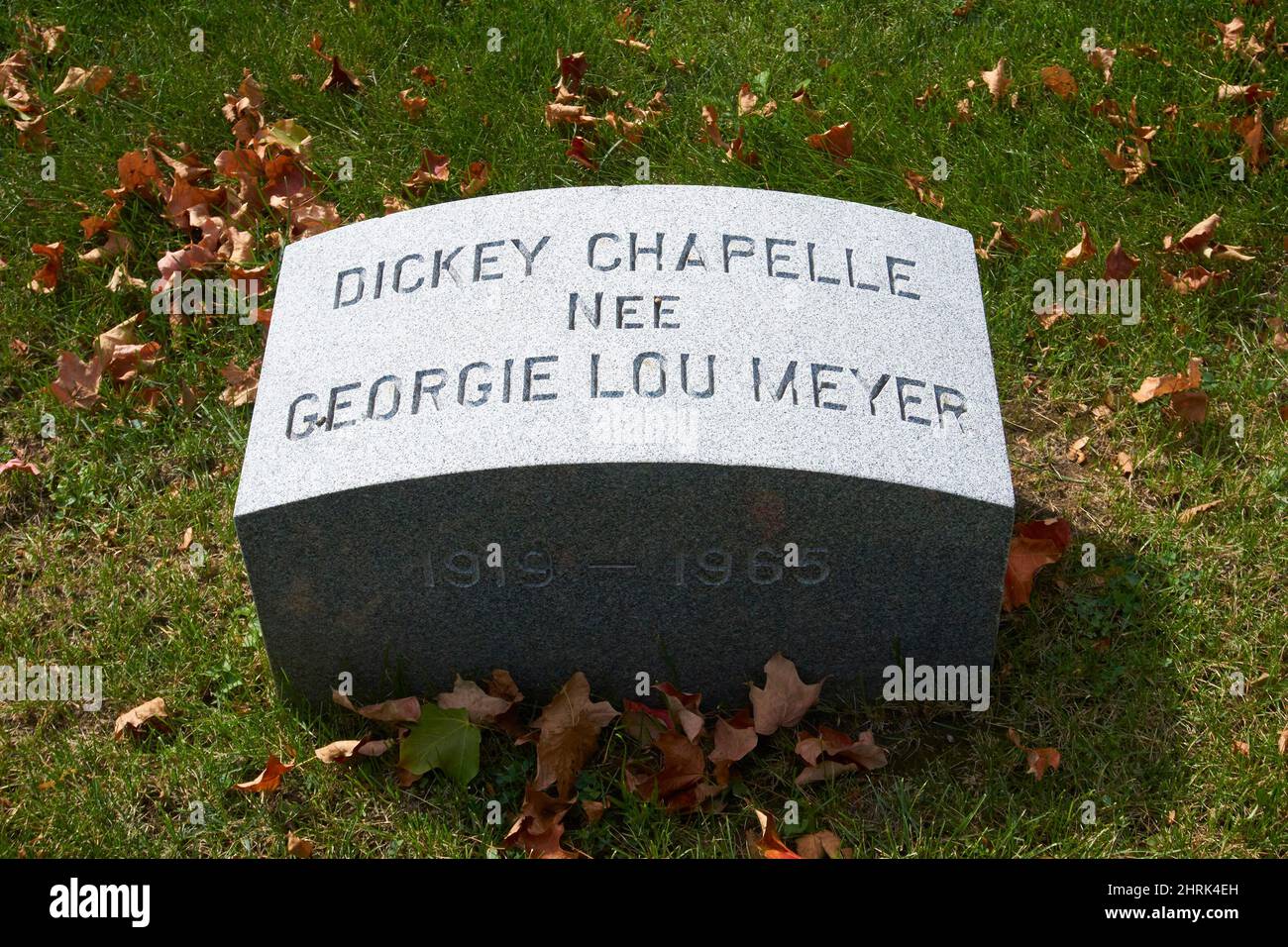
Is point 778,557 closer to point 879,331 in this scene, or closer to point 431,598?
point 879,331

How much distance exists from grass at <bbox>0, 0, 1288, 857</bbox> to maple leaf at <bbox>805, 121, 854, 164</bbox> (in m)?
0.06

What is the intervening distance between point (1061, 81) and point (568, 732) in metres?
2.86

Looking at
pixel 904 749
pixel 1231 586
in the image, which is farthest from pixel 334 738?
pixel 1231 586

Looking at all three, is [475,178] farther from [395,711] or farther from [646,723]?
[646,723]

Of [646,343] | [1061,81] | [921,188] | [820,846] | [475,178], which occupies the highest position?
[1061,81]

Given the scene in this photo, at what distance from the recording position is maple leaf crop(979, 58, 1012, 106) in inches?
172

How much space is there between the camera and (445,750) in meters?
2.88

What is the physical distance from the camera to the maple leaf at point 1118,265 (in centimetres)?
383

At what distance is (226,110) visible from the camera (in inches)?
Answer: 176

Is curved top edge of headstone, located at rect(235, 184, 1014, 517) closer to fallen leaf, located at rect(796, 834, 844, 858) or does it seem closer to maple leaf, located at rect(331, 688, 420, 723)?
maple leaf, located at rect(331, 688, 420, 723)

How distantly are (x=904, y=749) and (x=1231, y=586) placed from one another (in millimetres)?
956

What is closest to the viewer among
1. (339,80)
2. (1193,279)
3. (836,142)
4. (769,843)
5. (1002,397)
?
(769,843)

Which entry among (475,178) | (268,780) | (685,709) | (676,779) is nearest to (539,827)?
(676,779)

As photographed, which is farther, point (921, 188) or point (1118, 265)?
point (921, 188)
